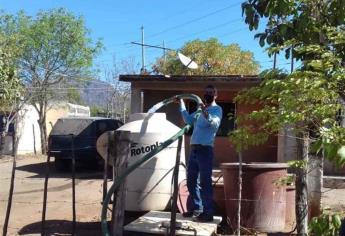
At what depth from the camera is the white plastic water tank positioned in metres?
7.50

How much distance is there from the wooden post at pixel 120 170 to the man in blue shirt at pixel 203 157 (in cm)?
156

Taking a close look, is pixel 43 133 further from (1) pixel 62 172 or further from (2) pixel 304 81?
(2) pixel 304 81

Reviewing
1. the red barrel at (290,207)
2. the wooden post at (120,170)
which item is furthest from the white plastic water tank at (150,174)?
the wooden post at (120,170)

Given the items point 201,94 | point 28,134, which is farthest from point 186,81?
point 28,134

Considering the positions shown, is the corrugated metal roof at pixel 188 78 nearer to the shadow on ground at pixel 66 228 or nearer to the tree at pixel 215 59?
the shadow on ground at pixel 66 228

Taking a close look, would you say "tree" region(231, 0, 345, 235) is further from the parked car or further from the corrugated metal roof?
the parked car

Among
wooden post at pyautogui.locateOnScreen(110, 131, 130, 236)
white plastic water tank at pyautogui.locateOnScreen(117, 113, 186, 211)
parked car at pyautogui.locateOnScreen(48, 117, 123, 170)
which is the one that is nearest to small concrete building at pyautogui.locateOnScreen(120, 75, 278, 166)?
Answer: parked car at pyautogui.locateOnScreen(48, 117, 123, 170)

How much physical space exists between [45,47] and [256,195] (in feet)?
75.5

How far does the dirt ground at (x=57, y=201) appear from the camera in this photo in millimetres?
8039

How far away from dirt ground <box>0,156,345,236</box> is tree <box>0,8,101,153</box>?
10653 millimetres

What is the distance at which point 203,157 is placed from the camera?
6.86 m

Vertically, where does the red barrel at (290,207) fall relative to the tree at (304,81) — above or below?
below

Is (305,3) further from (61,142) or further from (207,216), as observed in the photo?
(61,142)

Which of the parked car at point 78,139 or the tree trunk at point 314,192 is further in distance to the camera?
the parked car at point 78,139
